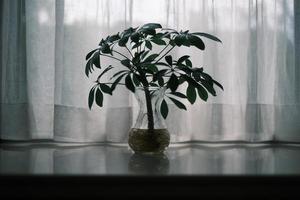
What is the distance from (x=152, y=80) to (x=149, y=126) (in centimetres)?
14

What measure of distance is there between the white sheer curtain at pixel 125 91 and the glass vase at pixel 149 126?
6.7 inches

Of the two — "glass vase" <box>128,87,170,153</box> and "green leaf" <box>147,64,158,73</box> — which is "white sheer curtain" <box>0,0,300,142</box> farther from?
"green leaf" <box>147,64,158,73</box>

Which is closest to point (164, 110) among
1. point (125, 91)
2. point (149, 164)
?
point (149, 164)

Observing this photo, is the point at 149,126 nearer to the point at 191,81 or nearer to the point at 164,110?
the point at 164,110

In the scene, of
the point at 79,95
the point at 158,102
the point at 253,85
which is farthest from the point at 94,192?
the point at 253,85

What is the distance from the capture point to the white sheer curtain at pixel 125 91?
119 centimetres

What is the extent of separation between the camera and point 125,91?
A: 3.92ft

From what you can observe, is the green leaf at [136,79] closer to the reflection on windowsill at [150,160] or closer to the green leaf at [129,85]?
the green leaf at [129,85]

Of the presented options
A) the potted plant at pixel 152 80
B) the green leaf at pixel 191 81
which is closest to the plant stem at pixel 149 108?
the potted plant at pixel 152 80

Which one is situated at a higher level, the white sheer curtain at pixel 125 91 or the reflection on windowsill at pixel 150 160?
the white sheer curtain at pixel 125 91

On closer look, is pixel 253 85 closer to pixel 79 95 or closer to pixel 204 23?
pixel 204 23

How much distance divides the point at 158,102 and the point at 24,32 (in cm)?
55

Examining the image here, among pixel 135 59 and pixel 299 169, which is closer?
pixel 299 169

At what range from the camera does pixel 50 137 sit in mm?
1239
